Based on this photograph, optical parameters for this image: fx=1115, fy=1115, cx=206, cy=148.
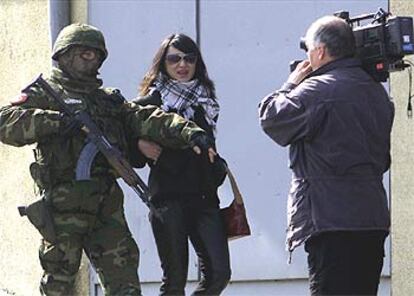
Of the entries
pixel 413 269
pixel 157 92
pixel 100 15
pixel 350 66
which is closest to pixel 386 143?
pixel 350 66

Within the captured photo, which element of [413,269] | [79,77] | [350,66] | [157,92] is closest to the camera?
[350,66]

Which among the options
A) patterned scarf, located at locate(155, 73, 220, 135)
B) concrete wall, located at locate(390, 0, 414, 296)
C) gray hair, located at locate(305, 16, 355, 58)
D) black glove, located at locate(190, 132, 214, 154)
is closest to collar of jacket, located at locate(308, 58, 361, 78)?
gray hair, located at locate(305, 16, 355, 58)

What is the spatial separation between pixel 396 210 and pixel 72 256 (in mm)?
2647

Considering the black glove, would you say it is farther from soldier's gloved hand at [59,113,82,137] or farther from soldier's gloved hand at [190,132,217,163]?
soldier's gloved hand at [59,113,82,137]

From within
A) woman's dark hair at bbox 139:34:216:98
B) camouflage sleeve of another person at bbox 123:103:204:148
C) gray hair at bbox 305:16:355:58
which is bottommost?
camouflage sleeve of another person at bbox 123:103:204:148

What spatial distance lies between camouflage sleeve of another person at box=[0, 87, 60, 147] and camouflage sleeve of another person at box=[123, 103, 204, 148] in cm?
46

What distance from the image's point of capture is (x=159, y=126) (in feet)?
18.6

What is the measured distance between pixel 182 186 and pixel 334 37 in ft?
4.06

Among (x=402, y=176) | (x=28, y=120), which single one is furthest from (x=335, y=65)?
(x=402, y=176)

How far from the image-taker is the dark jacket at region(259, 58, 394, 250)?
16.4ft

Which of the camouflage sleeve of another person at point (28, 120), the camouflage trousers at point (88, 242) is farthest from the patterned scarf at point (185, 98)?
the camouflage sleeve of another person at point (28, 120)

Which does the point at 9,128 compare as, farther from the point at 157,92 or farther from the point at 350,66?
the point at 350,66

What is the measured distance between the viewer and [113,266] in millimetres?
5484

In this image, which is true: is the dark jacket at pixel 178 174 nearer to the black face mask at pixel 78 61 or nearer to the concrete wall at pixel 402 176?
the black face mask at pixel 78 61
